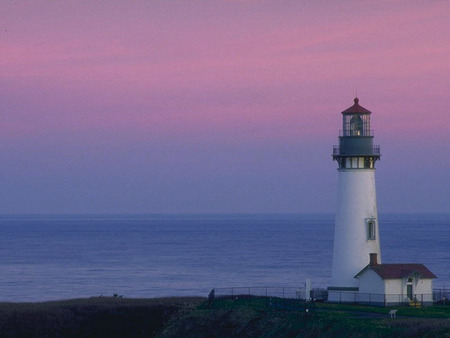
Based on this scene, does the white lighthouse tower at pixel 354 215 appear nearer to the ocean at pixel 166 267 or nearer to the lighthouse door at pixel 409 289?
the lighthouse door at pixel 409 289

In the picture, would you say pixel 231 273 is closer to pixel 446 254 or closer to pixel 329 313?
pixel 446 254

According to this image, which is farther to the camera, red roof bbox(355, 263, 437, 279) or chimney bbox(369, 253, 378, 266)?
chimney bbox(369, 253, 378, 266)

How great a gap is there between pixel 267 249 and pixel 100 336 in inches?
4385

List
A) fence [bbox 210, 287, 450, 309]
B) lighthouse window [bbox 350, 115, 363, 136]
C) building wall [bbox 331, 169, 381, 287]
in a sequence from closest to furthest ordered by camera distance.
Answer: fence [bbox 210, 287, 450, 309] → building wall [bbox 331, 169, 381, 287] → lighthouse window [bbox 350, 115, 363, 136]

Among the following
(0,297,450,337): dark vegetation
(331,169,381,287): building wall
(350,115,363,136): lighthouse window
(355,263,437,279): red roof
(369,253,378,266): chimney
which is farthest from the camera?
(350,115,363,136): lighthouse window

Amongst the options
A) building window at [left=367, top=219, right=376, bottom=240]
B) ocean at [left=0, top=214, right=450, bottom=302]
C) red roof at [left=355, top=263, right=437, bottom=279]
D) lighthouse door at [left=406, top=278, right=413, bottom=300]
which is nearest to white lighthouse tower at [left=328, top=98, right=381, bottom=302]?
building window at [left=367, top=219, right=376, bottom=240]

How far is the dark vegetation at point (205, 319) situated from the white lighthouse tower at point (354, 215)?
2285 millimetres

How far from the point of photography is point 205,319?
56469 mm

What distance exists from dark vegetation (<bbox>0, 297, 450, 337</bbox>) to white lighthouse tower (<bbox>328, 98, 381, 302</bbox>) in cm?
229

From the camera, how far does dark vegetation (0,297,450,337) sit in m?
48.7

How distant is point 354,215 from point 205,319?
10.1m

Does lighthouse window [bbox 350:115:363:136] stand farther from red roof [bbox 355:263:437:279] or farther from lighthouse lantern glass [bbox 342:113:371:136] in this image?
red roof [bbox 355:263:437:279]

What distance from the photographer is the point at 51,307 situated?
61750 mm

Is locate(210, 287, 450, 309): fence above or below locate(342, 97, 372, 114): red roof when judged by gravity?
below
